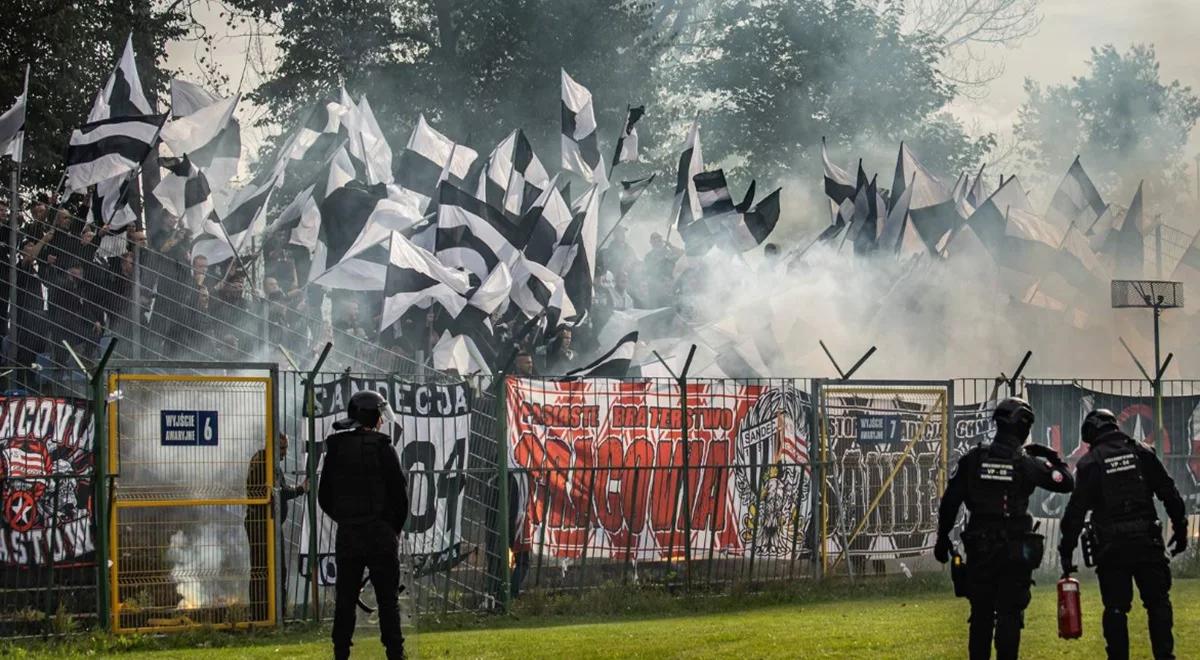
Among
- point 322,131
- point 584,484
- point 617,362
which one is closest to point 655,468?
point 584,484

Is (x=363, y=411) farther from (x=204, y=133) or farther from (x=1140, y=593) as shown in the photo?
(x=204, y=133)

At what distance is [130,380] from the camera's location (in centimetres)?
1213

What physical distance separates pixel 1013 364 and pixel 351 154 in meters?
12.2

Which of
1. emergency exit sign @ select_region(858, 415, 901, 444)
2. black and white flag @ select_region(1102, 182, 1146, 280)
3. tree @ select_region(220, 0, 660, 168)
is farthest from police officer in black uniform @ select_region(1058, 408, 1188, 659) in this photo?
tree @ select_region(220, 0, 660, 168)

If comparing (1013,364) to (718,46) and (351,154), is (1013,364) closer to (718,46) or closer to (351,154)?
(351,154)

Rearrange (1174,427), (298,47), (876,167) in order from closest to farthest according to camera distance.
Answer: (1174,427) < (298,47) < (876,167)

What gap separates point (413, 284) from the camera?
16156 mm

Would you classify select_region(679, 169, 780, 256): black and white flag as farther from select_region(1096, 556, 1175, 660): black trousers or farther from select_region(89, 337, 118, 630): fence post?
select_region(1096, 556, 1175, 660): black trousers

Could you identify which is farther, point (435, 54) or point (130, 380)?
point (435, 54)

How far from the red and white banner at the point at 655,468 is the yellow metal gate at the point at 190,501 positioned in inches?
91.6

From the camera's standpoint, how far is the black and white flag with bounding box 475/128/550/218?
63.9 feet

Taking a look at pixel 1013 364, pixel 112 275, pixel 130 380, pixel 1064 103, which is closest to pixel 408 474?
pixel 130 380

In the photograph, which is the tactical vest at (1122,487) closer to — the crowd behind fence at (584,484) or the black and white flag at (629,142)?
the crowd behind fence at (584,484)

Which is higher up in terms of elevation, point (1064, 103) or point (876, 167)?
point (1064, 103)
